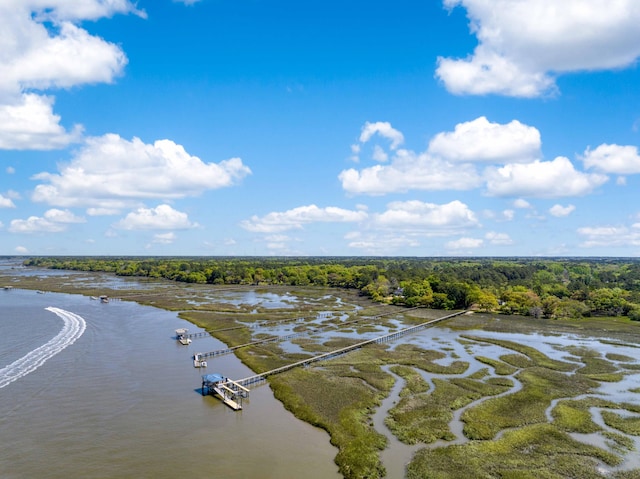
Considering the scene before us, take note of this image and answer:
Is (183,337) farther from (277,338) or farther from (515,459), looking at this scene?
(515,459)

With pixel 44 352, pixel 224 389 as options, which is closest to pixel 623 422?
pixel 224 389

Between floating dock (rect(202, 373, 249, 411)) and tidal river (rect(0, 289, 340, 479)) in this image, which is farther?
floating dock (rect(202, 373, 249, 411))

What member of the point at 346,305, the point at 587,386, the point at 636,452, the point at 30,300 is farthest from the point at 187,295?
the point at 636,452

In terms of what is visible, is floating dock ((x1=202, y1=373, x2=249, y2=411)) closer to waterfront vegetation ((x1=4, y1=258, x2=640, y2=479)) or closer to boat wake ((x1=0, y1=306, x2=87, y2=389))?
waterfront vegetation ((x1=4, y1=258, x2=640, y2=479))

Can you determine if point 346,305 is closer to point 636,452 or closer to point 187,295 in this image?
point 187,295

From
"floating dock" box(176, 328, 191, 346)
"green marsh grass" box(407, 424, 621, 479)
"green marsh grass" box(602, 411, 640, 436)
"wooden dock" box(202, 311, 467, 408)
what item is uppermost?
"floating dock" box(176, 328, 191, 346)

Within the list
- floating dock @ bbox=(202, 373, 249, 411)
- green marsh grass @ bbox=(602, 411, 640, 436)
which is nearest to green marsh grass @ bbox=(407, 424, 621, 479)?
green marsh grass @ bbox=(602, 411, 640, 436)

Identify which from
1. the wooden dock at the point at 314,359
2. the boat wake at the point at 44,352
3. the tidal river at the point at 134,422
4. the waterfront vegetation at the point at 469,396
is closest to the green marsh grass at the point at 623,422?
the waterfront vegetation at the point at 469,396
